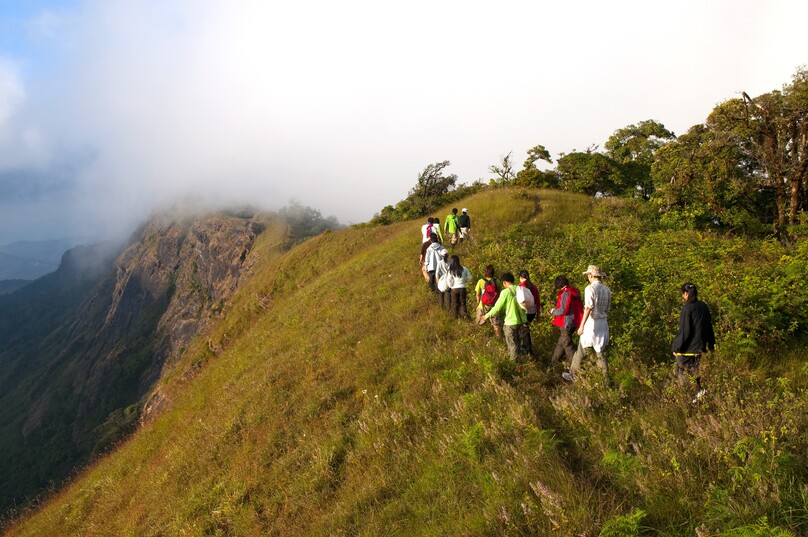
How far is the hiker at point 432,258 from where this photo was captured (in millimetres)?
12312

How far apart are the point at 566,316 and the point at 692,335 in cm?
194

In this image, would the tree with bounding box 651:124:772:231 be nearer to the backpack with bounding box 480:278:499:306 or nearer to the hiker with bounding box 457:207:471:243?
the hiker with bounding box 457:207:471:243

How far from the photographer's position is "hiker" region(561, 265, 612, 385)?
6840mm

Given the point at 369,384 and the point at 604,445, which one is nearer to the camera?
the point at 604,445

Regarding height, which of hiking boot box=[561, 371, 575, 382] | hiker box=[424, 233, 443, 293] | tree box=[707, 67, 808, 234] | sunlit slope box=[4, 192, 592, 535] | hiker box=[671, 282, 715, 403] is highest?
tree box=[707, 67, 808, 234]

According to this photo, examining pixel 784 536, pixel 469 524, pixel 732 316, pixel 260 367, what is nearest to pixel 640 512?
pixel 784 536

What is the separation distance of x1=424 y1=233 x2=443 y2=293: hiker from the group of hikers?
1.45 meters

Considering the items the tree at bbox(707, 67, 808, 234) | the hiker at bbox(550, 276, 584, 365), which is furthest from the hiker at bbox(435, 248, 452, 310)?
the tree at bbox(707, 67, 808, 234)

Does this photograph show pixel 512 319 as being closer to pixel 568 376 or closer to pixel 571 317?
pixel 571 317

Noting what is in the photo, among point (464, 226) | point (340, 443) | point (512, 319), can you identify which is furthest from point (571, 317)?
point (464, 226)

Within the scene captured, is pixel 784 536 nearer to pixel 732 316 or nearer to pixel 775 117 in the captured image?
pixel 732 316

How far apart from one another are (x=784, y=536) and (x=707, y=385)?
3223mm

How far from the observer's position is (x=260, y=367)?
13.5m

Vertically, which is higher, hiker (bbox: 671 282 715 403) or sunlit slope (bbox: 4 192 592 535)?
hiker (bbox: 671 282 715 403)
